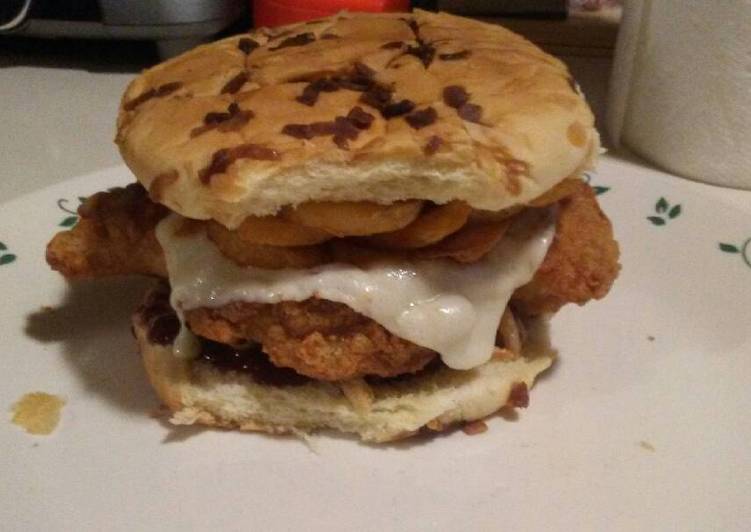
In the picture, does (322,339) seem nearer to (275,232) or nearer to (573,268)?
(275,232)

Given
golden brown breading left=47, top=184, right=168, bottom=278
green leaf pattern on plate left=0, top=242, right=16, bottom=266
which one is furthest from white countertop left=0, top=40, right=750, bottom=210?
golden brown breading left=47, top=184, right=168, bottom=278

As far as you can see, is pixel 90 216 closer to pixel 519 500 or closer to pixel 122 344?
pixel 122 344

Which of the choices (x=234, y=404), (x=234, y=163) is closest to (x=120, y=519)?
(x=234, y=404)

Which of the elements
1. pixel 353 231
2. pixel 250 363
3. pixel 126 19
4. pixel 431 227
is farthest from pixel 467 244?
pixel 126 19

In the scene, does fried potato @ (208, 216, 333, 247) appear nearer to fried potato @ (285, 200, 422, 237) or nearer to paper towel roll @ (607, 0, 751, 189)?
fried potato @ (285, 200, 422, 237)

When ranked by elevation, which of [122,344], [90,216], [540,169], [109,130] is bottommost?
[109,130]

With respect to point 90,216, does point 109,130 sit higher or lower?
lower
